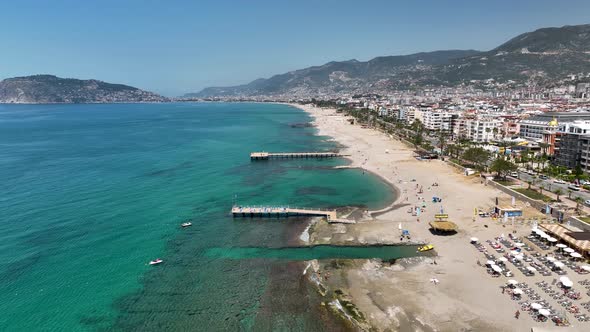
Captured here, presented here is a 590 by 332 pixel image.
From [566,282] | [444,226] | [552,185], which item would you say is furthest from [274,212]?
[552,185]

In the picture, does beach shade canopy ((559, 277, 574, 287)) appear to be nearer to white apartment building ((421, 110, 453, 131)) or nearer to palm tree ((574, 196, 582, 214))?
palm tree ((574, 196, 582, 214))

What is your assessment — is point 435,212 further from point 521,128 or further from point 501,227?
point 521,128

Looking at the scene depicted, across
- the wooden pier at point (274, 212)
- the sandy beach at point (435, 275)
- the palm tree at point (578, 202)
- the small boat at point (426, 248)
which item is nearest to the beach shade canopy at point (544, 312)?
the sandy beach at point (435, 275)

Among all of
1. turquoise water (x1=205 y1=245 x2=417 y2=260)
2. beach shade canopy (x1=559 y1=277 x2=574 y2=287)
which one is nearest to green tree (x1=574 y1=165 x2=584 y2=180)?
beach shade canopy (x1=559 y1=277 x2=574 y2=287)

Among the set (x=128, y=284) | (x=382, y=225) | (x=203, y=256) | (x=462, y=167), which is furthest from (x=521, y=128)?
(x=128, y=284)

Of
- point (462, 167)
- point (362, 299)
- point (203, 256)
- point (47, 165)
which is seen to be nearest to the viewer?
point (362, 299)
